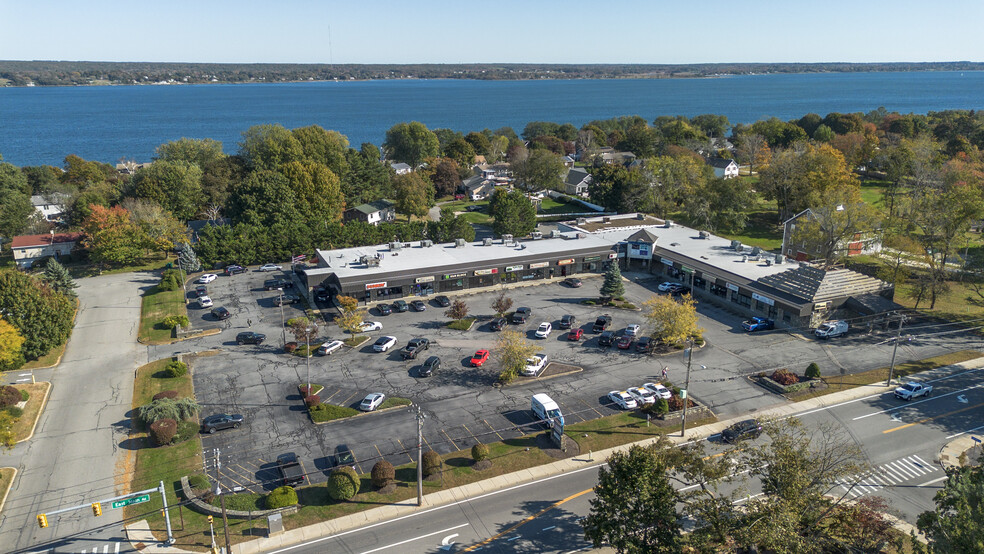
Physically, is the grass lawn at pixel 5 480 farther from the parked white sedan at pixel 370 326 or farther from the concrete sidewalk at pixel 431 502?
the parked white sedan at pixel 370 326

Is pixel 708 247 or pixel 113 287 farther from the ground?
pixel 708 247

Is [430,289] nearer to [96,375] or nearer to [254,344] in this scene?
[254,344]

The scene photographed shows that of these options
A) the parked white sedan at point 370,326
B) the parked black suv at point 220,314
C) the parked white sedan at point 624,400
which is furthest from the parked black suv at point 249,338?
the parked white sedan at point 624,400

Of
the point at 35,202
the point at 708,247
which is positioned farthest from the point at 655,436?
the point at 35,202

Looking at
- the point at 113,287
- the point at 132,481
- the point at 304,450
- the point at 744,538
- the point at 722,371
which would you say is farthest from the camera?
the point at 113,287

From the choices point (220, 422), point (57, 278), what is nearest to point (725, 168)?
point (220, 422)

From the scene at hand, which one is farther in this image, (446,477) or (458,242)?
(458,242)

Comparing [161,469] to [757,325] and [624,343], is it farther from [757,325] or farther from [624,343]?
[757,325]
